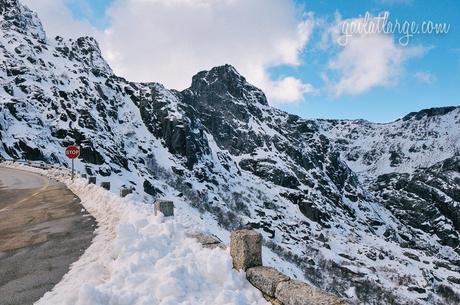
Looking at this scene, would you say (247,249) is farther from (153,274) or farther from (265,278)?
(153,274)

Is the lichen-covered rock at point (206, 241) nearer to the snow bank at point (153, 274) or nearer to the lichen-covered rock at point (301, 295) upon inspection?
the snow bank at point (153, 274)

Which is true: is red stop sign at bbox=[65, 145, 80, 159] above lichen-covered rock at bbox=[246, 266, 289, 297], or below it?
above

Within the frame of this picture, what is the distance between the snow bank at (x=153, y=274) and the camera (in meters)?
6.18

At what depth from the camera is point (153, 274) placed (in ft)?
23.3

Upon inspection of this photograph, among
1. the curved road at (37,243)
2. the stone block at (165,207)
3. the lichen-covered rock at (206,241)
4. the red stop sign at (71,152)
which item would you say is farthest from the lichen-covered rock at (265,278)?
the red stop sign at (71,152)

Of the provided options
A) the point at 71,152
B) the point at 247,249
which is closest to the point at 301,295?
the point at 247,249

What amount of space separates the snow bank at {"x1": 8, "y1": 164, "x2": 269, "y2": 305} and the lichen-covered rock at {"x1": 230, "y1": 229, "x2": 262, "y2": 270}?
189 mm

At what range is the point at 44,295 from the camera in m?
6.86

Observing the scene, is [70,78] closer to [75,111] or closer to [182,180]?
[75,111]

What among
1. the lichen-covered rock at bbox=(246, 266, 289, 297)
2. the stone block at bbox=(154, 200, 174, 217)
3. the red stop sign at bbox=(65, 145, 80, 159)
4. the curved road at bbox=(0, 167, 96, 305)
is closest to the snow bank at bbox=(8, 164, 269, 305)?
the lichen-covered rock at bbox=(246, 266, 289, 297)

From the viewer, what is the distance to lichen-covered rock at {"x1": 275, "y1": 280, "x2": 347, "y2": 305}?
16.6 feet

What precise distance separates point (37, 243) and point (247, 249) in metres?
6.82

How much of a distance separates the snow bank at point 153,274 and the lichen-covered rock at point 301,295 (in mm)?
529

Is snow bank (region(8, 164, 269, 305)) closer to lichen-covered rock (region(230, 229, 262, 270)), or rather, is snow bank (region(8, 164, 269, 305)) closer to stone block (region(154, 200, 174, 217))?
lichen-covered rock (region(230, 229, 262, 270))
